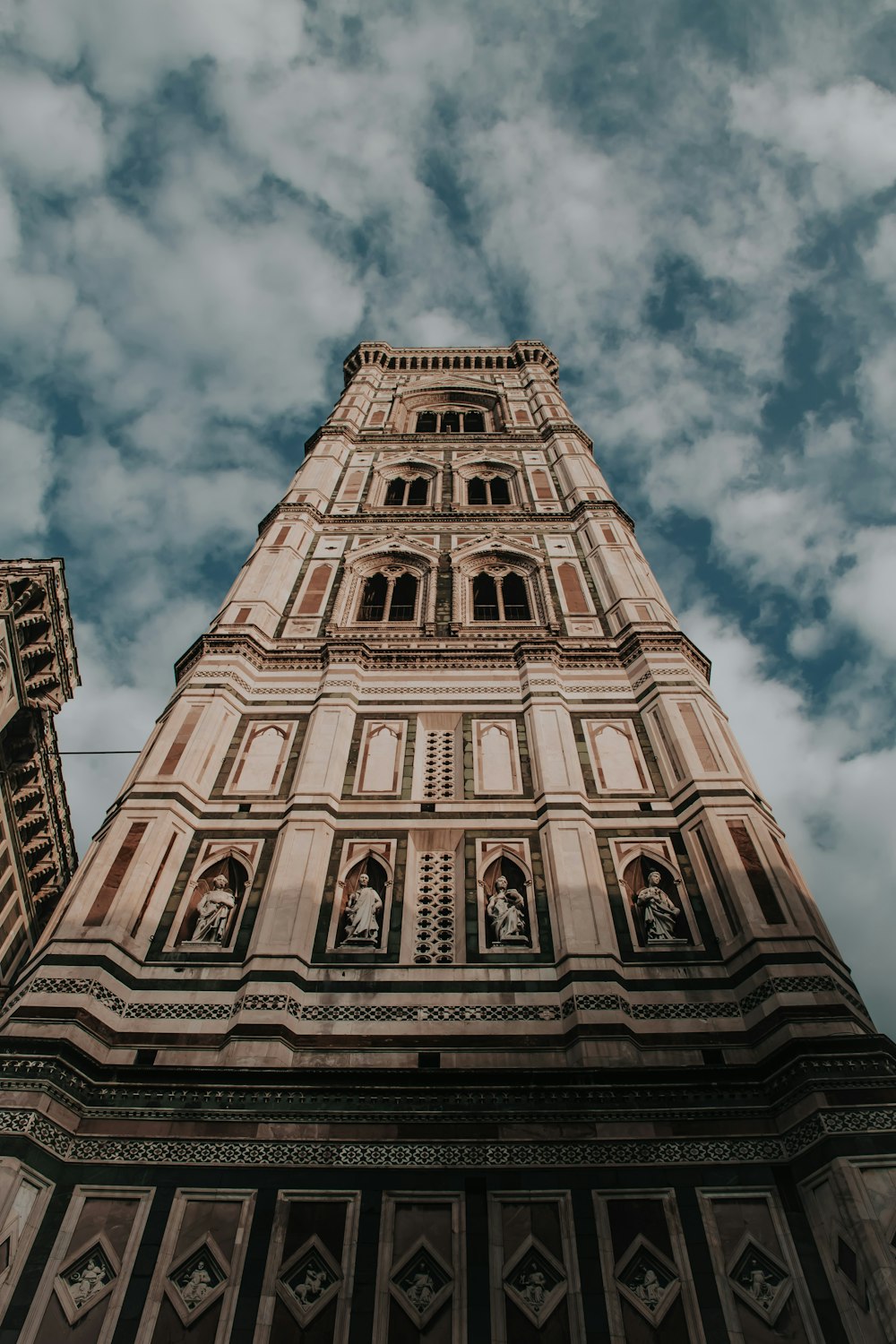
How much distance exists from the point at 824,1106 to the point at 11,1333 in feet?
15.3

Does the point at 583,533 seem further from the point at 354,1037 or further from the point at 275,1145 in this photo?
the point at 275,1145

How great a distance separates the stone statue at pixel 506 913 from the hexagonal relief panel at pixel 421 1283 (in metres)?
2.69

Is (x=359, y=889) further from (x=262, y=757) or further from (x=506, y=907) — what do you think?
(x=262, y=757)

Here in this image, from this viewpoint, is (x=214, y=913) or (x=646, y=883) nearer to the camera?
(x=214, y=913)

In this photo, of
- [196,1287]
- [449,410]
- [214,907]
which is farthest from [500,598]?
[449,410]

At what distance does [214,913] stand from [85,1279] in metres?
3.12

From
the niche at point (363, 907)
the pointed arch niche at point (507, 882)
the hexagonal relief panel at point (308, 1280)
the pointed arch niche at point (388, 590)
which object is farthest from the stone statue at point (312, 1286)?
the pointed arch niche at point (388, 590)

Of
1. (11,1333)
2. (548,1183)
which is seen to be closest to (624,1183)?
(548,1183)

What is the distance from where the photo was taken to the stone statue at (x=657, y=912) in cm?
838

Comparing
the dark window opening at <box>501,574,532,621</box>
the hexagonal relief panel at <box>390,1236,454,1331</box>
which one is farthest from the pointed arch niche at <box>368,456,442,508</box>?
the hexagonal relief panel at <box>390,1236,454,1331</box>

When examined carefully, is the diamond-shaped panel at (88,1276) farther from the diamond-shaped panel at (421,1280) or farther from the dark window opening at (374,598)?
the dark window opening at (374,598)

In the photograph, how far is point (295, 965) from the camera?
7.91 m

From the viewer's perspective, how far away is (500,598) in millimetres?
15469

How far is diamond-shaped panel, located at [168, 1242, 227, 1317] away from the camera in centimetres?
569
